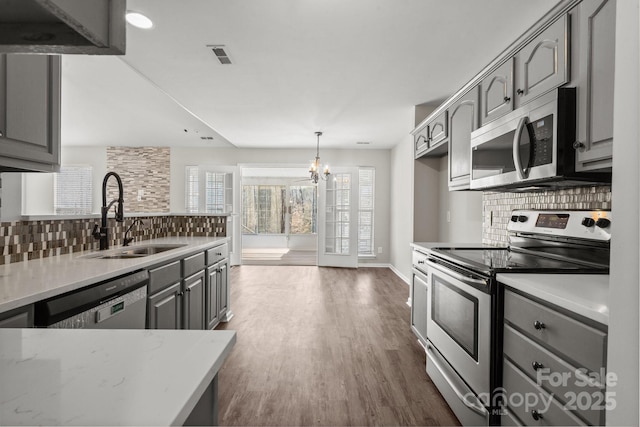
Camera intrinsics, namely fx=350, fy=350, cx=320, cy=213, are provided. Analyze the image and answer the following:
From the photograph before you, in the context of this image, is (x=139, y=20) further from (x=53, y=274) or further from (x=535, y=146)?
(x=535, y=146)

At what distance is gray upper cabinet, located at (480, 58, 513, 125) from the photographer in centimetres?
214

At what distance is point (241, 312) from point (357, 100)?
279cm

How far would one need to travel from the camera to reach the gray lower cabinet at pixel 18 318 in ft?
3.82

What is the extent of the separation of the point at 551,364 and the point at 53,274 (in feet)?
6.93

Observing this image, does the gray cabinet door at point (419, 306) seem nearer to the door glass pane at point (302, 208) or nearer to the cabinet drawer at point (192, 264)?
the cabinet drawer at point (192, 264)

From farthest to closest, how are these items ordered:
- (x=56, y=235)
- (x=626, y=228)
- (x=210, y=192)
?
(x=210, y=192), (x=56, y=235), (x=626, y=228)

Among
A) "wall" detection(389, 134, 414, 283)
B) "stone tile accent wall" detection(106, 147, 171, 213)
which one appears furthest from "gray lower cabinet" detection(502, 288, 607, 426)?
"stone tile accent wall" detection(106, 147, 171, 213)

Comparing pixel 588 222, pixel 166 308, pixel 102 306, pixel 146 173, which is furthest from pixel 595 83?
pixel 146 173

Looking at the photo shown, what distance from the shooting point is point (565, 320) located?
1.19m

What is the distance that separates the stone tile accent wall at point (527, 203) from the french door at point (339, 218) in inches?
149

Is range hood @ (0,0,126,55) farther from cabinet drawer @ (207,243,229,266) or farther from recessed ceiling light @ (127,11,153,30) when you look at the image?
cabinet drawer @ (207,243,229,266)

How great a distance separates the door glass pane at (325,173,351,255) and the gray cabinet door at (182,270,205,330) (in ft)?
13.6

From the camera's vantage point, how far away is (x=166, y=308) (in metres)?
2.33

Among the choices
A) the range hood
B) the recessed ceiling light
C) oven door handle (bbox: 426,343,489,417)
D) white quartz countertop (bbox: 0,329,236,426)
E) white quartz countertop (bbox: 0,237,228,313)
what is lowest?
oven door handle (bbox: 426,343,489,417)
